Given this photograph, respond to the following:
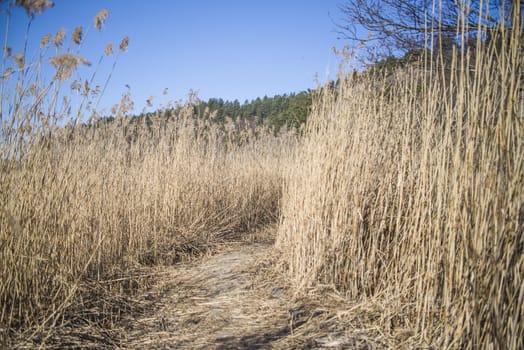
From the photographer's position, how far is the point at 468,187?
4.15 ft

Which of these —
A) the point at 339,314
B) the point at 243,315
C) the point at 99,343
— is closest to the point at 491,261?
the point at 339,314

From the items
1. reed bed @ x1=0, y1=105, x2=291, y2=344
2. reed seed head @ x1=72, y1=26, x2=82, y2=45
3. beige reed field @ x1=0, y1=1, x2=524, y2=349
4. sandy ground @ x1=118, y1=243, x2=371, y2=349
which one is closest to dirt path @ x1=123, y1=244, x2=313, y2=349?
sandy ground @ x1=118, y1=243, x2=371, y2=349

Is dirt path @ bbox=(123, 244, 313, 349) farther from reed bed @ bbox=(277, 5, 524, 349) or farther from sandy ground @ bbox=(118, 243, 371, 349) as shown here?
reed bed @ bbox=(277, 5, 524, 349)

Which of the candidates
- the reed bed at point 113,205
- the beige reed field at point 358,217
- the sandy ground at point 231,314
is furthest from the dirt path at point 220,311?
the reed bed at point 113,205

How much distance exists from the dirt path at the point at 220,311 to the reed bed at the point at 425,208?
0.28 m

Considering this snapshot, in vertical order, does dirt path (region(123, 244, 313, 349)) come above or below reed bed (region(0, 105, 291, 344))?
below

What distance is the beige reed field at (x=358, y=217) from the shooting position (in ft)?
3.83

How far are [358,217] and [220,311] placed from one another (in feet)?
3.94

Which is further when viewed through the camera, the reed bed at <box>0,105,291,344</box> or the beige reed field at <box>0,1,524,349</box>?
the reed bed at <box>0,105,291,344</box>

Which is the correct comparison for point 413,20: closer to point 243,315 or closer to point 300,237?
point 300,237

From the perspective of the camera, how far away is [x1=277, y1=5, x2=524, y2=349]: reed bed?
113 cm

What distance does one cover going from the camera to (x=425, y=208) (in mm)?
1556

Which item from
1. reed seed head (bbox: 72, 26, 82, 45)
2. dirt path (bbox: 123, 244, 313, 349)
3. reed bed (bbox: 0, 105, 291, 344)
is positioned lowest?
dirt path (bbox: 123, 244, 313, 349)

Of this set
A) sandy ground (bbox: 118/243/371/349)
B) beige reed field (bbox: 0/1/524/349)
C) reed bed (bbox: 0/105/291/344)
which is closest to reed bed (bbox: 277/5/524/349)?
beige reed field (bbox: 0/1/524/349)
